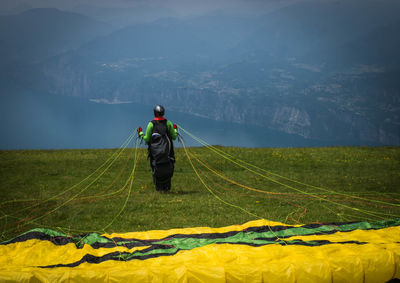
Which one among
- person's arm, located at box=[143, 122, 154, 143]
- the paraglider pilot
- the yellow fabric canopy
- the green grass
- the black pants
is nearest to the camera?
the yellow fabric canopy

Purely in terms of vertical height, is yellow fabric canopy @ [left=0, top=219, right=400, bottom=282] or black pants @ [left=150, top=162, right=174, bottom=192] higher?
black pants @ [left=150, top=162, right=174, bottom=192]

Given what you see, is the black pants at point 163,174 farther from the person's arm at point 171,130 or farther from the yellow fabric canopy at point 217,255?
the yellow fabric canopy at point 217,255

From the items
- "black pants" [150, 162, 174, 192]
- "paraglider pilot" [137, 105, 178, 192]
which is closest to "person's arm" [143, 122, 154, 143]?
"paraglider pilot" [137, 105, 178, 192]

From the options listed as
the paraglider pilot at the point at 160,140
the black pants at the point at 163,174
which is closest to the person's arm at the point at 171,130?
the paraglider pilot at the point at 160,140

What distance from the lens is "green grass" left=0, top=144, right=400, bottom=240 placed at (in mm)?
11758

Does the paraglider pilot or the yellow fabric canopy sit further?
the paraglider pilot

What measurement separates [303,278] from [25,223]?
977 cm

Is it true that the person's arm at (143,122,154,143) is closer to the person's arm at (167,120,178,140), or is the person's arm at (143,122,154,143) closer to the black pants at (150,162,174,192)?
the person's arm at (167,120,178,140)

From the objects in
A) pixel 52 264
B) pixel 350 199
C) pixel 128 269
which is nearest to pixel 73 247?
pixel 52 264

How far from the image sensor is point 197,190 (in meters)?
16.7

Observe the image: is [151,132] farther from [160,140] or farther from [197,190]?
[197,190]

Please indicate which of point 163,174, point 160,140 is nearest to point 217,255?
point 160,140

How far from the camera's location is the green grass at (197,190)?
11758mm

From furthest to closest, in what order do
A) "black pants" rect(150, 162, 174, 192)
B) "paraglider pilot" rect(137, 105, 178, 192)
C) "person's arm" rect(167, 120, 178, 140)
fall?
"black pants" rect(150, 162, 174, 192) < "person's arm" rect(167, 120, 178, 140) < "paraglider pilot" rect(137, 105, 178, 192)
